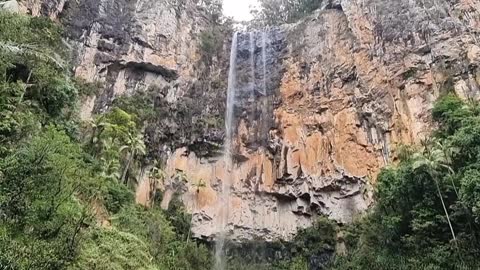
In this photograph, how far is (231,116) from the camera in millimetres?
26766

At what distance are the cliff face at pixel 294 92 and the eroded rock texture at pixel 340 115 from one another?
0.06 m

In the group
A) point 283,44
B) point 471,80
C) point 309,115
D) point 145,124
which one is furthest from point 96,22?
point 471,80

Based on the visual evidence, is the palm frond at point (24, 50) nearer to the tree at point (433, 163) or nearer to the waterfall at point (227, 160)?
the waterfall at point (227, 160)

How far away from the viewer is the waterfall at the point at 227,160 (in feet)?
73.3

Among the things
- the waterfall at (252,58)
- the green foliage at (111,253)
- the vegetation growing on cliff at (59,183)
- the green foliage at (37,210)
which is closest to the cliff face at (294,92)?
the waterfall at (252,58)

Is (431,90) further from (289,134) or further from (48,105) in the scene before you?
(48,105)

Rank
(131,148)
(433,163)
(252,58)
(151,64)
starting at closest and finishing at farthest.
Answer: (433,163), (131,148), (151,64), (252,58)

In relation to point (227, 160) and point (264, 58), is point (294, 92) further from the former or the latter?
point (227, 160)

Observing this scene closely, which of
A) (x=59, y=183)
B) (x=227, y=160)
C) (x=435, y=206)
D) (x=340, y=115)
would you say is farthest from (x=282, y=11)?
(x=59, y=183)

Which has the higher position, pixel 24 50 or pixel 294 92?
pixel 294 92

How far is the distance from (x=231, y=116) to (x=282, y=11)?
11.4 m

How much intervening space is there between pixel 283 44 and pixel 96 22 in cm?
1128

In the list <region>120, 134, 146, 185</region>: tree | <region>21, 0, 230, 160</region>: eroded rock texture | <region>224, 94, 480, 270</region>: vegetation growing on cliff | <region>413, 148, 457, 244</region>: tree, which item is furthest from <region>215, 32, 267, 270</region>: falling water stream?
<region>413, 148, 457, 244</region>: tree

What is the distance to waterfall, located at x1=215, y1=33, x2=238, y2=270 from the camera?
22.3 m
